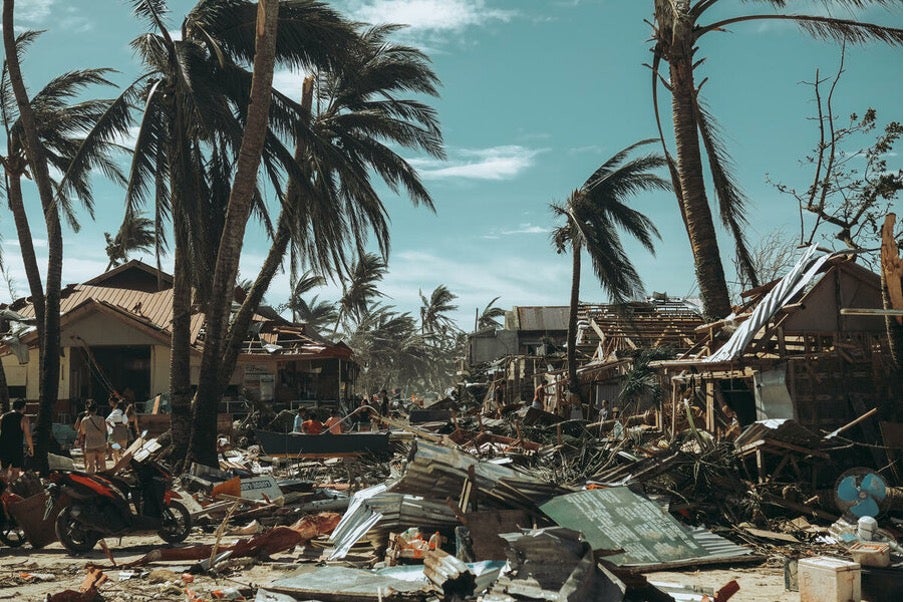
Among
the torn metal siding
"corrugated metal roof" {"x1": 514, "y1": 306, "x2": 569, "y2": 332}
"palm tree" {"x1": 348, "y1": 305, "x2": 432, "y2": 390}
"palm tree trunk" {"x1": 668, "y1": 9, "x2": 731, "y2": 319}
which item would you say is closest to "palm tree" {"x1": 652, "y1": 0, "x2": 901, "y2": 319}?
"palm tree trunk" {"x1": 668, "y1": 9, "x2": 731, "y2": 319}

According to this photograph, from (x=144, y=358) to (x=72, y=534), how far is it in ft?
75.9

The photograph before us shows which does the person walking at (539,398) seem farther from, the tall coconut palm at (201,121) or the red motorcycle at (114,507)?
the red motorcycle at (114,507)

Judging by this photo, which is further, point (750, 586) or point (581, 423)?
point (581, 423)

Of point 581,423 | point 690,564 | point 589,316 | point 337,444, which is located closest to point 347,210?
point 337,444

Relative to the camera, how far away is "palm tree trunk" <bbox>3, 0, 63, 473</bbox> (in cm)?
1656

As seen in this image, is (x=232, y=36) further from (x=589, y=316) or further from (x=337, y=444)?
(x=589, y=316)

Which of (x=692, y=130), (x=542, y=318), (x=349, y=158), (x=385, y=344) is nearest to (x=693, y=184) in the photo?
(x=692, y=130)

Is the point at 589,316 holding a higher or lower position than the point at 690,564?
higher

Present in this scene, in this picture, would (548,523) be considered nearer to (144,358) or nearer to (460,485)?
(460,485)

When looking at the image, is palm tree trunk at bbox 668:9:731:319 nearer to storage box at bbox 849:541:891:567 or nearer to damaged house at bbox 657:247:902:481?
damaged house at bbox 657:247:902:481

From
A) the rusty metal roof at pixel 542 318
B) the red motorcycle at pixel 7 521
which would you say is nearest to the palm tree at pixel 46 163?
the red motorcycle at pixel 7 521

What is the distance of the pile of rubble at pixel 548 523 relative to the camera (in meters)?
6.95

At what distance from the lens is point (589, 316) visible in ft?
103

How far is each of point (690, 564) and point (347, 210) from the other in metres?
10.8
